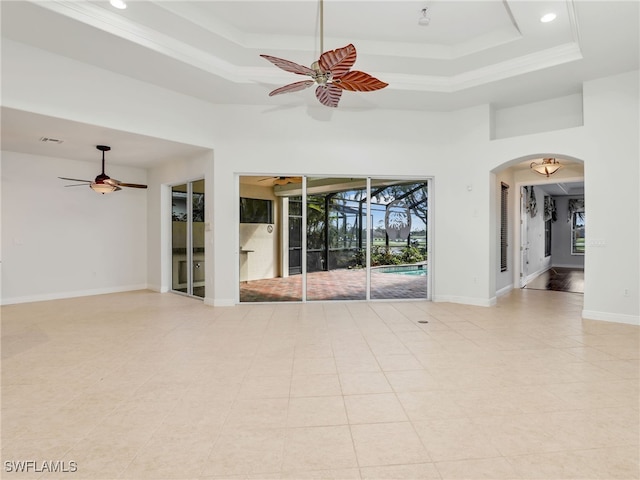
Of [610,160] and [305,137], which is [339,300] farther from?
[610,160]

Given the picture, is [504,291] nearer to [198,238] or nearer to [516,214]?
[516,214]

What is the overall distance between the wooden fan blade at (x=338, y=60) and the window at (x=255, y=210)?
3.61 metres

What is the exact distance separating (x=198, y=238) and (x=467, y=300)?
17.3 ft

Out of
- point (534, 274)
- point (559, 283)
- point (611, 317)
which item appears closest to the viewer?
point (611, 317)

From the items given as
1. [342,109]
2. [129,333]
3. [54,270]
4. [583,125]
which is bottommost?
[129,333]

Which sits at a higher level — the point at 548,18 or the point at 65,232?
the point at 548,18

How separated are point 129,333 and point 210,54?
12.9 ft

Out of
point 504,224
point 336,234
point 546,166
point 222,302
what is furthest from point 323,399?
point 546,166

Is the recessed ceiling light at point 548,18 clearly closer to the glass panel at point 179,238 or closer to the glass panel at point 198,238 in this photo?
the glass panel at point 198,238

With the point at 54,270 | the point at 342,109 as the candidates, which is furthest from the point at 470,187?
the point at 54,270

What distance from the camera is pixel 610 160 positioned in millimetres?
4918

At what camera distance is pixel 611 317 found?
4922 millimetres

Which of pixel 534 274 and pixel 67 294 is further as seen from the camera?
pixel 534 274

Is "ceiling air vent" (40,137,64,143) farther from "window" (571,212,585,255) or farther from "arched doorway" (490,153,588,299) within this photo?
"window" (571,212,585,255)
